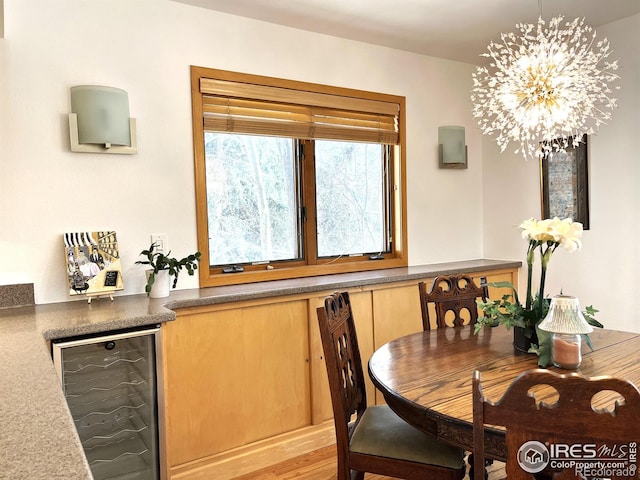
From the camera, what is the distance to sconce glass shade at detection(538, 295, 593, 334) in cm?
157

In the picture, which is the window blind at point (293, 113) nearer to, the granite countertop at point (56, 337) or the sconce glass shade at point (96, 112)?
the sconce glass shade at point (96, 112)

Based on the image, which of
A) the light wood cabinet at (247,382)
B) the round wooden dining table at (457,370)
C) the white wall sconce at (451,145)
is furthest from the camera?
the white wall sconce at (451,145)

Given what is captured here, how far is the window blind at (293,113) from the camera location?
2.75m

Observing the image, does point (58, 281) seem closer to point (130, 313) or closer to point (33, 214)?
point (33, 214)

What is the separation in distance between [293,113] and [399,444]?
6.63 feet

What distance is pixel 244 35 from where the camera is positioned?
2.82 metres

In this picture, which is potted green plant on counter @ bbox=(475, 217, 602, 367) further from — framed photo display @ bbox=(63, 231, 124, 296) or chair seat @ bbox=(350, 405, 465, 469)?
framed photo display @ bbox=(63, 231, 124, 296)

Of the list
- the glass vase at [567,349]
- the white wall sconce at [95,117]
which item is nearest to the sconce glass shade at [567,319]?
the glass vase at [567,349]

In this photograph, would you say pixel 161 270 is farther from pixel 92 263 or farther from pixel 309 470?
pixel 309 470

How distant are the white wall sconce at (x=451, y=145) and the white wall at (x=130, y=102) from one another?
0.84 meters

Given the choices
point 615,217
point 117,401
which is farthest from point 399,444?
point 615,217

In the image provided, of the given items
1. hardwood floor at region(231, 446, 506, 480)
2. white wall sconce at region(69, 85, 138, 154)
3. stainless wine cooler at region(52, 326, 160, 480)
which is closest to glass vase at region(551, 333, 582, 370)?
hardwood floor at region(231, 446, 506, 480)

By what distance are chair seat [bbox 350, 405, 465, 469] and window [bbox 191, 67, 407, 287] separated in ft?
4.13

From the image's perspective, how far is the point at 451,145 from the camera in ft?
11.9
